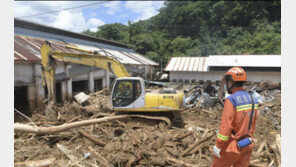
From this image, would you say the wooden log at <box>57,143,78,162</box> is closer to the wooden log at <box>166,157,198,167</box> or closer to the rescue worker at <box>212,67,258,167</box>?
the wooden log at <box>166,157,198,167</box>

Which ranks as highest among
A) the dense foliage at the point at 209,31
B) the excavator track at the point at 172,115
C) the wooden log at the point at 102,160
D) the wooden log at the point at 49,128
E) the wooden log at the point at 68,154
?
the dense foliage at the point at 209,31

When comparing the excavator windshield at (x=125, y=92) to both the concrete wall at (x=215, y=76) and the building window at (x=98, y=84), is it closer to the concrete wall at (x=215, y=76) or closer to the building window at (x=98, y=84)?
the building window at (x=98, y=84)

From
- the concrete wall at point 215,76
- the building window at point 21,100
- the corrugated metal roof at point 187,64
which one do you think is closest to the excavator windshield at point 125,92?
the building window at point 21,100

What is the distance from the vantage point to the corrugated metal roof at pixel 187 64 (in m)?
20.3

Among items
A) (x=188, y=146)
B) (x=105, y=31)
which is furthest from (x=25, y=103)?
(x=105, y=31)

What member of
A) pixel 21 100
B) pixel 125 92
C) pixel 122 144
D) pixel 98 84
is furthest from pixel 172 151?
pixel 98 84

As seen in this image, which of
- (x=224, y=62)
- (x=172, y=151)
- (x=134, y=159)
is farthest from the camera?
(x=224, y=62)

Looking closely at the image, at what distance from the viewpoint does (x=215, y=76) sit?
19609 millimetres

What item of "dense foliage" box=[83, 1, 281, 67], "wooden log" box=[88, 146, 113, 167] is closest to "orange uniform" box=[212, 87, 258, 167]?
"wooden log" box=[88, 146, 113, 167]

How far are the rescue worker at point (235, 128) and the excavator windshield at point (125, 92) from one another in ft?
14.0

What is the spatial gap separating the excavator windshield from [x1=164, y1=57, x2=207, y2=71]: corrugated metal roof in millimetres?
13648

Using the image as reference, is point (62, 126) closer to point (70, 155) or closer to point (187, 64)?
point (70, 155)

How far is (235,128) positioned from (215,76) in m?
17.2

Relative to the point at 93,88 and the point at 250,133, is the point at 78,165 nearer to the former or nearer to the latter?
the point at 250,133
